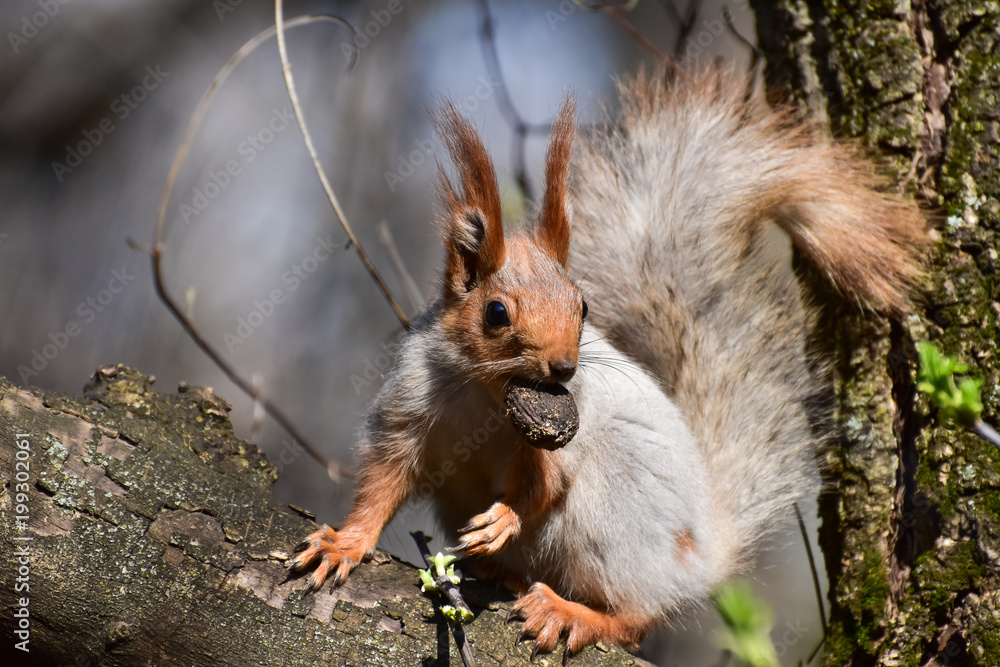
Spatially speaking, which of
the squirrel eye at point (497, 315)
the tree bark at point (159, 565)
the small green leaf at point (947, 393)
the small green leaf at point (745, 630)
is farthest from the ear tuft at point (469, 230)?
the small green leaf at point (947, 393)

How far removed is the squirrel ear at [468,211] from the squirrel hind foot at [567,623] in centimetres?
85

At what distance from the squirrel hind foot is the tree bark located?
7 centimetres

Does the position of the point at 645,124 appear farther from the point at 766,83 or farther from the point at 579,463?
the point at 579,463

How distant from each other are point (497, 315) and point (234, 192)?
361 centimetres

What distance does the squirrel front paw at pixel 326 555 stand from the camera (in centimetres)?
169

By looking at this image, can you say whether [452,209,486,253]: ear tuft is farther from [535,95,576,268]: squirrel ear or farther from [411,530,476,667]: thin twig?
[411,530,476,667]: thin twig

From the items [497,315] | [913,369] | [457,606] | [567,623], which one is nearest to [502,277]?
[497,315]

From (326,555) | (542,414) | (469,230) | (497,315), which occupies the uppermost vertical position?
(469,230)

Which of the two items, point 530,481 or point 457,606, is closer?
point 457,606

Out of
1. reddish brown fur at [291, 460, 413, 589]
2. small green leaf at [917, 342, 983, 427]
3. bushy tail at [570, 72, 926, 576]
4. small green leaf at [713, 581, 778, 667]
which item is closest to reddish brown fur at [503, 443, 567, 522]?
reddish brown fur at [291, 460, 413, 589]

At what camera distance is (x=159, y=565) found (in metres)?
1.55

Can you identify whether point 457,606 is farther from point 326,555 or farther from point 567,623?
point 567,623

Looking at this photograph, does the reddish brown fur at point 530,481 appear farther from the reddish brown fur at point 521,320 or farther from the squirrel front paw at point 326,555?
the squirrel front paw at point 326,555

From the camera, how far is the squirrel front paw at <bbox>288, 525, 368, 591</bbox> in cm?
169
